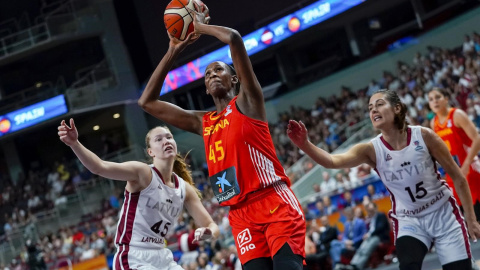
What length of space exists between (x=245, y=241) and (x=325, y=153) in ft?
2.85

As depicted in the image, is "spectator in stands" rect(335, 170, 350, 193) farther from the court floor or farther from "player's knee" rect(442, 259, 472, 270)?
"player's knee" rect(442, 259, 472, 270)

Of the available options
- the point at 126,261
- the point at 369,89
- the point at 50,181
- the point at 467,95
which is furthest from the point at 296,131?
the point at 50,181

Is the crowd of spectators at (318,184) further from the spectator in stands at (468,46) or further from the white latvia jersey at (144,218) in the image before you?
the white latvia jersey at (144,218)

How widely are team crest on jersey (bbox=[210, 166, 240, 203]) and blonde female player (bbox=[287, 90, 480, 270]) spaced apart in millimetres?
522

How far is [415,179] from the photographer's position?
14.7ft

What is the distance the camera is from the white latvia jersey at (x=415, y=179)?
447 cm

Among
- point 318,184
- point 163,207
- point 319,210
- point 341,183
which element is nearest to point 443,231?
point 163,207

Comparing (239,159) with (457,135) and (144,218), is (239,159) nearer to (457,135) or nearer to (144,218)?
(144,218)

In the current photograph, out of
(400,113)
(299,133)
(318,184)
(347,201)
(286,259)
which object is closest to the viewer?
(286,259)

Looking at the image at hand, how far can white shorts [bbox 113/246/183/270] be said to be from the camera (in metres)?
4.64

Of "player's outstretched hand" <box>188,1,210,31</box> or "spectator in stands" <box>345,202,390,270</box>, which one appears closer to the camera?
"player's outstretched hand" <box>188,1,210,31</box>

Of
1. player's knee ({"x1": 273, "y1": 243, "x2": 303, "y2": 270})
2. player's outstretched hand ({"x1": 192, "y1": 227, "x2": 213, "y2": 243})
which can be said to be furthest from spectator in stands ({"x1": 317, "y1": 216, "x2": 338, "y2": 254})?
player's knee ({"x1": 273, "y1": 243, "x2": 303, "y2": 270})

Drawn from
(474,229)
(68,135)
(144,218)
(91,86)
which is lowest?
(474,229)

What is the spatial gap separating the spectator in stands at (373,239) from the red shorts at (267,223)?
6010 millimetres
